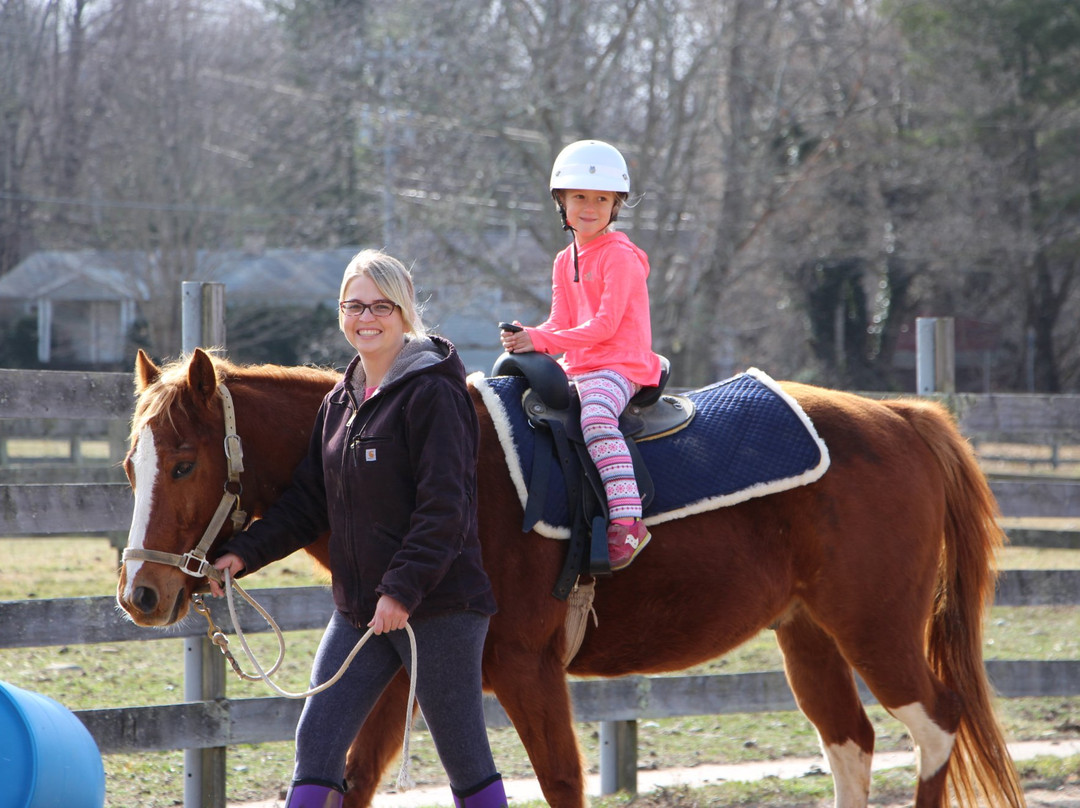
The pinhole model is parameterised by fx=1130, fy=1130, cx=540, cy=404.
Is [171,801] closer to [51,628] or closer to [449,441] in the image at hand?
[51,628]

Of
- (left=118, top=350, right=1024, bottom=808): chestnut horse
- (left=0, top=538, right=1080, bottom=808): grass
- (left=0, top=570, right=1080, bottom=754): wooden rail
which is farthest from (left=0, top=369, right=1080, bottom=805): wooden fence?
(left=118, top=350, right=1024, bottom=808): chestnut horse

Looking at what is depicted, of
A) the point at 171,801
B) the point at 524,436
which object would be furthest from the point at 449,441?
the point at 171,801

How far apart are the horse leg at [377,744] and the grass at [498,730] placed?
5.80 ft

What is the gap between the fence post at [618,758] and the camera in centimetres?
506

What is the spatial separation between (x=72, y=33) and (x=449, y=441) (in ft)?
84.4

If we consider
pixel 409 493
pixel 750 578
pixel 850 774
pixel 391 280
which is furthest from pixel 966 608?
pixel 391 280

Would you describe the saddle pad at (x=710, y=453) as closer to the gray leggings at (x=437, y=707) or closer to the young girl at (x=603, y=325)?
the young girl at (x=603, y=325)

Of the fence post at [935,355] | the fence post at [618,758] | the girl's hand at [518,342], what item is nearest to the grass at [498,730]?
the fence post at [618,758]

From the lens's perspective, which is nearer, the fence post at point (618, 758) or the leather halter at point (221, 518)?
the leather halter at point (221, 518)

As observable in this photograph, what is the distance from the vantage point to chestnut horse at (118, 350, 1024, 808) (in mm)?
3195

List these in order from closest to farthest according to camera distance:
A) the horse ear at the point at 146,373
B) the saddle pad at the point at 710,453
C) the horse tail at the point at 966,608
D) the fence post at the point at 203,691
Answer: the horse ear at the point at 146,373 < the saddle pad at the point at 710,453 < the horse tail at the point at 966,608 < the fence post at the point at 203,691

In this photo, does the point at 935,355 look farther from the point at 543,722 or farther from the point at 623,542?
the point at 543,722

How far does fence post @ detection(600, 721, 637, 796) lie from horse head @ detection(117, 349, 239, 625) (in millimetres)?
2481

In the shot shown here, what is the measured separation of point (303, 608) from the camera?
463 cm
